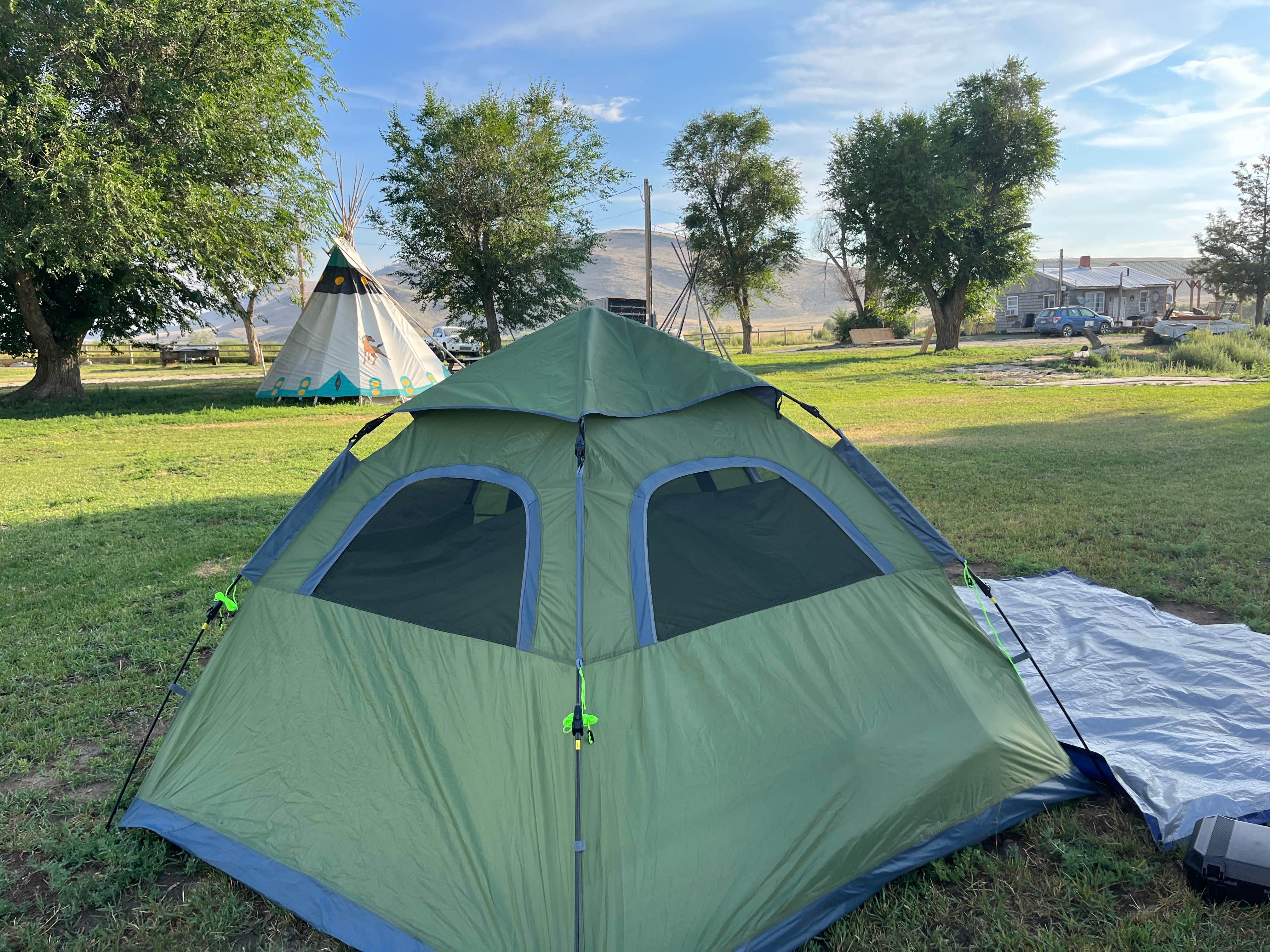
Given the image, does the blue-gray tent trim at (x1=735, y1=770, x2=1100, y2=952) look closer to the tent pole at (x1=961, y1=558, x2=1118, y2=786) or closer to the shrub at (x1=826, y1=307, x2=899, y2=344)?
the tent pole at (x1=961, y1=558, x2=1118, y2=786)

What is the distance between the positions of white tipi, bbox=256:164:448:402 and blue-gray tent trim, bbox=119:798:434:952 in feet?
46.8

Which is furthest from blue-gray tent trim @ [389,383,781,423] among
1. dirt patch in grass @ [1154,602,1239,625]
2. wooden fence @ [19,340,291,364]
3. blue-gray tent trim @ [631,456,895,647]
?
wooden fence @ [19,340,291,364]

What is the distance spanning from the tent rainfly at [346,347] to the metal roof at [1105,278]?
45.8 metres

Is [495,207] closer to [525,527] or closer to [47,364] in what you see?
[47,364]

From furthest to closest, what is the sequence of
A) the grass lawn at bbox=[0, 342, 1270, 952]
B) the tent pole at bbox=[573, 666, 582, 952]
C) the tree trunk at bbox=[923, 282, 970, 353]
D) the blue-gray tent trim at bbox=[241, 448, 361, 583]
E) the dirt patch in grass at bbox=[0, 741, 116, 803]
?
1. the tree trunk at bbox=[923, 282, 970, 353]
2. the blue-gray tent trim at bbox=[241, 448, 361, 583]
3. the dirt patch in grass at bbox=[0, 741, 116, 803]
4. the grass lawn at bbox=[0, 342, 1270, 952]
5. the tent pole at bbox=[573, 666, 582, 952]

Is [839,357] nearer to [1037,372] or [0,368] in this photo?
[1037,372]

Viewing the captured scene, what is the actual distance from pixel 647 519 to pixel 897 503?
1.21 meters

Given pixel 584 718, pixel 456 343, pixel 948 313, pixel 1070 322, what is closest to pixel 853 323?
pixel 1070 322

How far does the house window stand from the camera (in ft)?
168

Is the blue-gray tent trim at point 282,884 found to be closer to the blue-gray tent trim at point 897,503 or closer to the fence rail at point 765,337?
the blue-gray tent trim at point 897,503

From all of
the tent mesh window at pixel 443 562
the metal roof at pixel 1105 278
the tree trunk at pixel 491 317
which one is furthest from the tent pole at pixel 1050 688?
the metal roof at pixel 1105 278

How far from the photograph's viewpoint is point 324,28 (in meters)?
17.7

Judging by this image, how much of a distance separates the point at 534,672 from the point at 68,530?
259 inches

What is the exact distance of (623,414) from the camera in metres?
3.03
